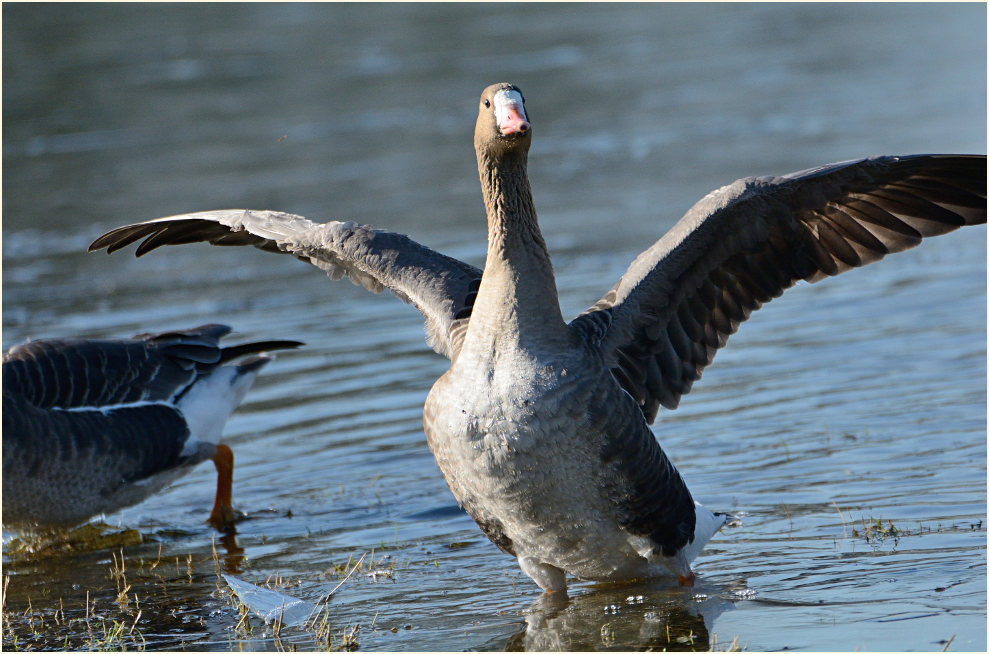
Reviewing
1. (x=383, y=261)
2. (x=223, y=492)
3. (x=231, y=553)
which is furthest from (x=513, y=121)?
(x=223, y=492)

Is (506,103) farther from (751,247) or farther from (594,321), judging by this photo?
(751,247)

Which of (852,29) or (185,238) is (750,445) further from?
(852,29)

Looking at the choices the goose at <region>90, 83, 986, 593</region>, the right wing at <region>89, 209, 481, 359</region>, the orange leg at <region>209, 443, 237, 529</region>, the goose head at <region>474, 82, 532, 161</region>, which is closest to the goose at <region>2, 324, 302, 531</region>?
the orange leg at <region>209, 443, 237, 529</region>

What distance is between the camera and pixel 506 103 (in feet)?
17.2

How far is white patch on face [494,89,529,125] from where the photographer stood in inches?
206

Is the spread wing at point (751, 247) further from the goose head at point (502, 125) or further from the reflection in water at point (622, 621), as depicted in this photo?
the reflection in water at point (622, 621)

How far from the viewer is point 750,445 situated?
7898 millimetres

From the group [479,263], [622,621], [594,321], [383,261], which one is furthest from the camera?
[479,263]

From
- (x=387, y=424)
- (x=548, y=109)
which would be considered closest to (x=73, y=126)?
(x=548, y=109)

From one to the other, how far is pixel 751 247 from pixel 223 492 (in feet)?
12.6

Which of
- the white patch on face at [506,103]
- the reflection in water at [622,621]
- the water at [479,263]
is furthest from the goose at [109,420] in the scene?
the white patch on face at [506,103]

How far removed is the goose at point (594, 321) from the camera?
5242 millimetres

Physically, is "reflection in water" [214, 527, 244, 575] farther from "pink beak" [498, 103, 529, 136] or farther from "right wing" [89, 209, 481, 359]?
Answer: "pink beak" [498, 103, 529, 136]

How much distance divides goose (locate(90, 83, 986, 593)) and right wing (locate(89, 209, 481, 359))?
0.01 metres
